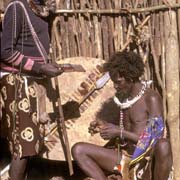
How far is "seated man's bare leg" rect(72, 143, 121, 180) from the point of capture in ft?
20.8

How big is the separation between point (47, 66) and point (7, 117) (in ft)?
2.09

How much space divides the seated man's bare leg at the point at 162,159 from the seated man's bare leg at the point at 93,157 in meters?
0.40

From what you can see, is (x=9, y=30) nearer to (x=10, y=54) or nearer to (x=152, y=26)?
(x=10, y=54)

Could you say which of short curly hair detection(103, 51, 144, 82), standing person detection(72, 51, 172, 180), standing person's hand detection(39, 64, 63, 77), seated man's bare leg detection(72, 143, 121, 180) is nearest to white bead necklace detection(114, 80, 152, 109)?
standing person detection(72, 51, 172, 180)

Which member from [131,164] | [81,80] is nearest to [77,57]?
[81,80]

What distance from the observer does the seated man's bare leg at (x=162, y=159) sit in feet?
19.9

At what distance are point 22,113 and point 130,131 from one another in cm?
94

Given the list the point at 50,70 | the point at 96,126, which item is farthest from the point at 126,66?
the point at 50,70

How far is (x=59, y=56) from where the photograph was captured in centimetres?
711

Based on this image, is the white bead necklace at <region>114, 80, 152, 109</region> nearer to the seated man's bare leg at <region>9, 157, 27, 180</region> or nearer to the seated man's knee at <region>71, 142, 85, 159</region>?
the seated man's knee at <region>71, 142, 85, 159</region>

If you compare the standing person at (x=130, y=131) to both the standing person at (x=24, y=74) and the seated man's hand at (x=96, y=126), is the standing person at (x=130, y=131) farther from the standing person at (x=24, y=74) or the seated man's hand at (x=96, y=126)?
the standing person at (x=24, y=74)

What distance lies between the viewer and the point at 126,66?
6.12 metres

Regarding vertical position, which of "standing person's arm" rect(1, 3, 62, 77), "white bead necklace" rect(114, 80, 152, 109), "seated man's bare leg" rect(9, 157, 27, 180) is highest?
"standing person's arm" rect(1, 3, 62, 77)

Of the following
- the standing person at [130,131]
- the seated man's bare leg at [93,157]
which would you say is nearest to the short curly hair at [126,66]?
the standing person at [130,131]
